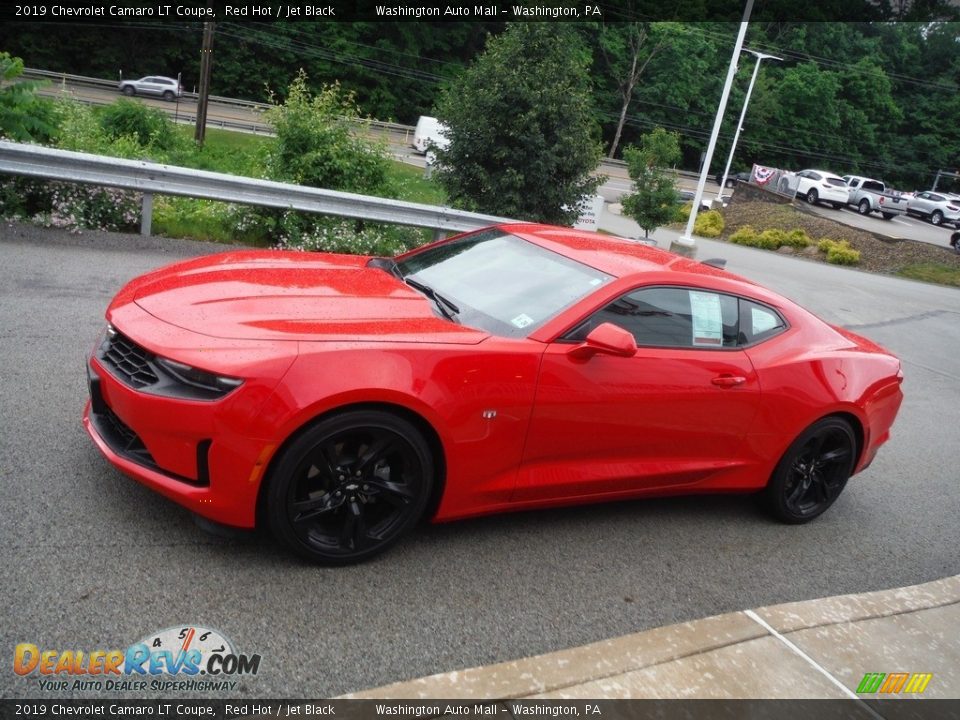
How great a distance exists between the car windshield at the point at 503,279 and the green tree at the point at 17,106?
711cm

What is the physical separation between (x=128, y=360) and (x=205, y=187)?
646 cm

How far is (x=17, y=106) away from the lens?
9836mm

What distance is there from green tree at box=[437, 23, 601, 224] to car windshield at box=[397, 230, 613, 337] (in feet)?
27.0

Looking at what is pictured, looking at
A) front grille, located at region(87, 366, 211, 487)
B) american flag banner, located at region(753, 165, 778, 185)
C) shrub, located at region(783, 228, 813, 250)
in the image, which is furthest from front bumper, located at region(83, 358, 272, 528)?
american flag banner, located at region(753, 165, 778, 185)

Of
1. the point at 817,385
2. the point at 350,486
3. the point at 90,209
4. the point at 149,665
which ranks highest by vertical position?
the point at 817,385

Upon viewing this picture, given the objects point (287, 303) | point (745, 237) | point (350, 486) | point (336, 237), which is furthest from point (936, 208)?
point (350, 486)

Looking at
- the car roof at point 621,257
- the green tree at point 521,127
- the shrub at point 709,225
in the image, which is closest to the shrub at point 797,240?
the shrub at point 709,225

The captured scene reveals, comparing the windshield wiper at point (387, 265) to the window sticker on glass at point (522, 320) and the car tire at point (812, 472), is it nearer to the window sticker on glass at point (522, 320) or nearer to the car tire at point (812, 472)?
the window sticker on glass at point (522, 320)

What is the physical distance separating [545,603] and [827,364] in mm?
2404

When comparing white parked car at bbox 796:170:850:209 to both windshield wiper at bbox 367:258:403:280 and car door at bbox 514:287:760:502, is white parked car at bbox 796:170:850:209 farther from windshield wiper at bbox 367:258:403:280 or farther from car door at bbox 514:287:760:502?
windshield wiper at bbox 367:258:403:280

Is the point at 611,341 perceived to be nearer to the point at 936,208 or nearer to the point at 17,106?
the point at 17,106

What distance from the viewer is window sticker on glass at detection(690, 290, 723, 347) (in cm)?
448

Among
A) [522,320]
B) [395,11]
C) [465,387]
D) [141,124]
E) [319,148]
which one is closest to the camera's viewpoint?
[465,387]

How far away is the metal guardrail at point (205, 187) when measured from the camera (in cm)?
857
